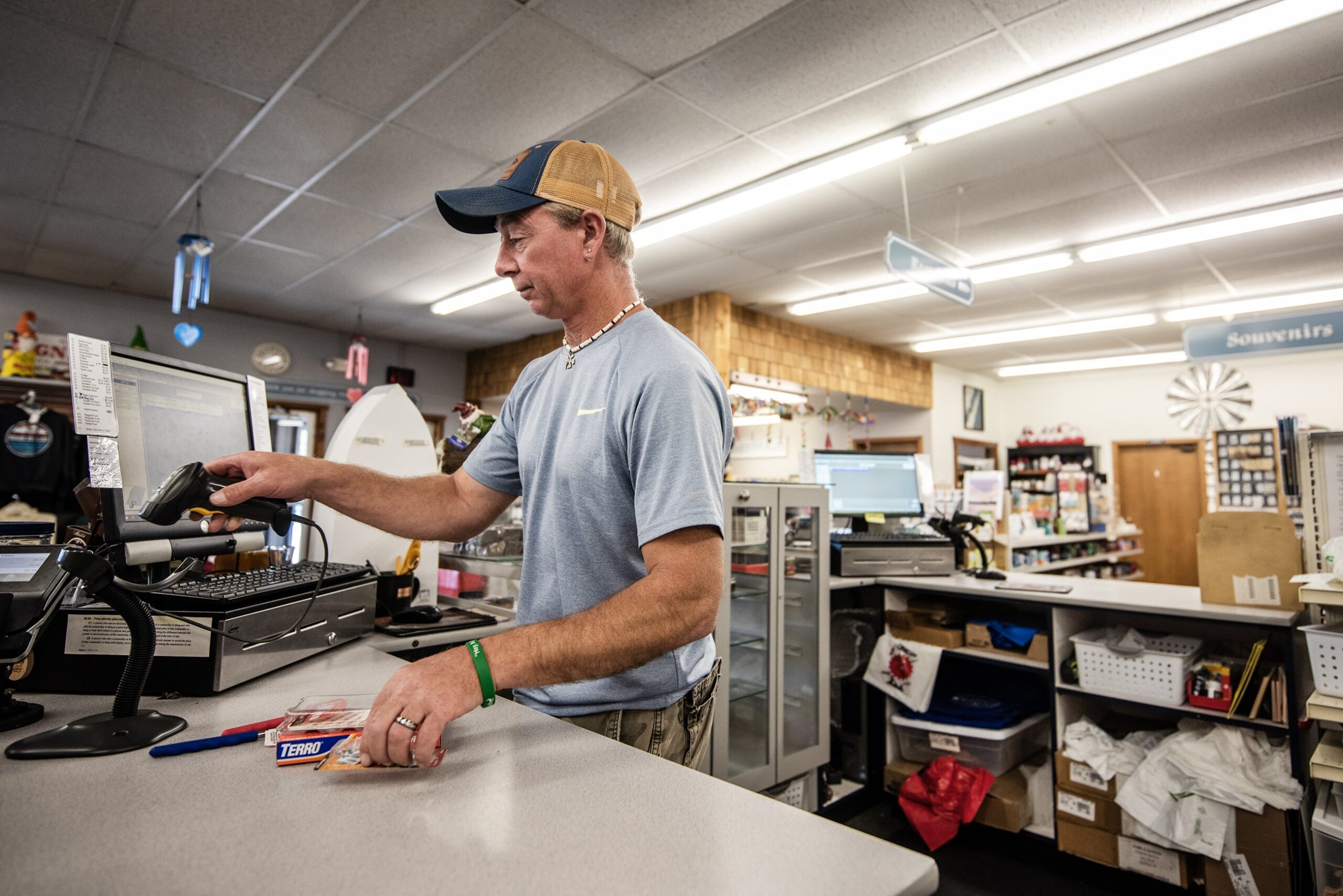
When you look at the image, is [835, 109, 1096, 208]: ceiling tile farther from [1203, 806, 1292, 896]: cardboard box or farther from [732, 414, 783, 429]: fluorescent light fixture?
[1203, 806, 1292, 896]: cardboard box

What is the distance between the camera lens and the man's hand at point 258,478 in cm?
103

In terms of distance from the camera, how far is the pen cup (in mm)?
1925

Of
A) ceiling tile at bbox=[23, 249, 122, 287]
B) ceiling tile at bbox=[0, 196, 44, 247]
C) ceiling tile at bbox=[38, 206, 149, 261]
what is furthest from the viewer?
ceiling tile at bbox=[23, 249, 122, 287]

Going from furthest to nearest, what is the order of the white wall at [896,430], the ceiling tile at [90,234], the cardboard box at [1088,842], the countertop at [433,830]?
the white wall at [896,430]
the ceiling tile at [90,234]
the cardboard box at [1088,842]
the countertop at [433,830]

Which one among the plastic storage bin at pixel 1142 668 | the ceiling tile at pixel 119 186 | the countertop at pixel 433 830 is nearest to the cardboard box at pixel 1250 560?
the plastic storage bin at pixel 1142 668

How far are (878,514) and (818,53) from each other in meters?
2.12

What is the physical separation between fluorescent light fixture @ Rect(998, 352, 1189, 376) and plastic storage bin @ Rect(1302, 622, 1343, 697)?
25.3 ft

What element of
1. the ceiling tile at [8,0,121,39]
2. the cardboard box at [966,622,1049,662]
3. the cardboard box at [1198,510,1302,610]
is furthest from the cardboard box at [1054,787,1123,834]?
the ceiling tile at [8,0,121,39]

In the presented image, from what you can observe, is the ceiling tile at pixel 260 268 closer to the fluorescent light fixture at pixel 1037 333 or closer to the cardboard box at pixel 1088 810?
the cardboard box at pixel 1088 810

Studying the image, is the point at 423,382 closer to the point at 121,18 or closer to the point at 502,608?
the point at 121,18

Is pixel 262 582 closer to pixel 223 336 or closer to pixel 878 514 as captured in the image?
pixel 878 514

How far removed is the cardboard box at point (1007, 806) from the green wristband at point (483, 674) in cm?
269

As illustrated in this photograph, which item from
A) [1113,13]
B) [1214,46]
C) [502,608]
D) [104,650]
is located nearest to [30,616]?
[104,650]

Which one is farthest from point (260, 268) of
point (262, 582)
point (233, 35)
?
point (262, 582)
